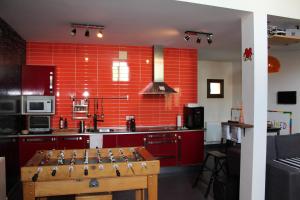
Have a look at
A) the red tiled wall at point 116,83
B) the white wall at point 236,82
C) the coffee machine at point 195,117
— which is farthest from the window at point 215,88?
the coffee machine at point 195,117

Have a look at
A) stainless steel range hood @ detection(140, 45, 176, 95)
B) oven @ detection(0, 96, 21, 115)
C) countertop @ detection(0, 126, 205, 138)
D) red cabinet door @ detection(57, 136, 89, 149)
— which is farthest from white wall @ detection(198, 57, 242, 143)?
oven @ detection(0, 96, 21, 115)

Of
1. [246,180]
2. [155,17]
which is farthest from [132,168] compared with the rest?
[155,17]

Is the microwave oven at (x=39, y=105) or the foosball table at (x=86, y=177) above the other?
the microwave oven at (x=39, y=105)

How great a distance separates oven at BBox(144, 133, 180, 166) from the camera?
444 centimetres

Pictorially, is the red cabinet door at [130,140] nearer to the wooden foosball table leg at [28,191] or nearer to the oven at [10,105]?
the oven at [10,105]

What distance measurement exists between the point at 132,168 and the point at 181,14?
192cm

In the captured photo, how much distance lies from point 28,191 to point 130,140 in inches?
91.9

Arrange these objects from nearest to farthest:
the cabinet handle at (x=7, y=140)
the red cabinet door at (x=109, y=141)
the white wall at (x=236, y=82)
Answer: the cabinet handle at (x=7, y=140) < the red cabinet door at (x=109, y=141) < the white wall at (x=236, y=82)

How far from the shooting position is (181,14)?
2969 mm

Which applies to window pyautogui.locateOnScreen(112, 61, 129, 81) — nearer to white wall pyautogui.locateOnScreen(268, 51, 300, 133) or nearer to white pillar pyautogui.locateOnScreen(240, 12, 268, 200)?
white pillar pyautogui.locateOnScreen(240, 12, 268, 200)

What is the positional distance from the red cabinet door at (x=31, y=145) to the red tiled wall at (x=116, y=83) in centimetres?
56

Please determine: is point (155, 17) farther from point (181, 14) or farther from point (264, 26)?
point (264, 26)

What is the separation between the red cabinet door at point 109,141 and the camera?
4.22m

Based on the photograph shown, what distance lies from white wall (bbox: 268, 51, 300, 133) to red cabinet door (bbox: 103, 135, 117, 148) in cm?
392
